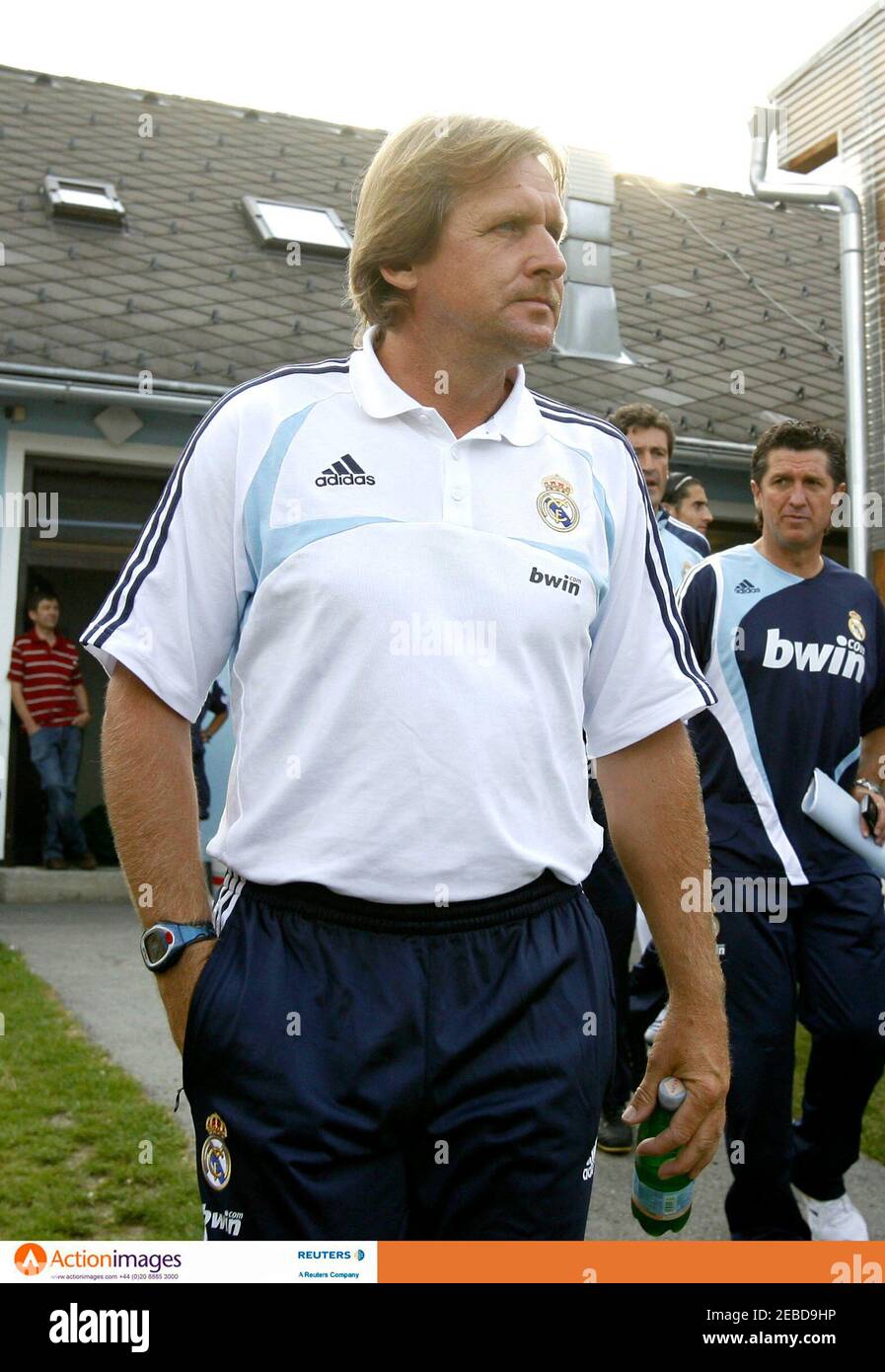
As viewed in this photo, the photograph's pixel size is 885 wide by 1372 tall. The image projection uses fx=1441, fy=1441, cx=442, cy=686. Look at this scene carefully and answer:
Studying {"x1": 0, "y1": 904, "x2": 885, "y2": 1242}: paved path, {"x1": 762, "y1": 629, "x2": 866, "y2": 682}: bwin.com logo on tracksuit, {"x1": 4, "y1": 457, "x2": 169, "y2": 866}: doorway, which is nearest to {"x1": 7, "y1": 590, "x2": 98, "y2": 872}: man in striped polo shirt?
{"x1": 4, "y1": 457, "x2": 169, "y2": 866}: doorway

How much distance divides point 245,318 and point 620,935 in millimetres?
8117

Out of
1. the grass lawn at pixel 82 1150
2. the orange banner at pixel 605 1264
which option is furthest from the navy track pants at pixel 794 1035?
the grass lawn at pixel 82 1150

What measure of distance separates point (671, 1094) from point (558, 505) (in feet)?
3.18

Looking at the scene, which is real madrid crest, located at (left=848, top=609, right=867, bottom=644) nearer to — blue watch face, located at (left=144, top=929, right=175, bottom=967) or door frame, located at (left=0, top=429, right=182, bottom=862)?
blue watch face, located at (left=144, top=929, right=175, bottom=967)

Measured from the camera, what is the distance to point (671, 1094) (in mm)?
2342

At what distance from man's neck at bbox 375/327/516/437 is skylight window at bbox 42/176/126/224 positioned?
416 inches

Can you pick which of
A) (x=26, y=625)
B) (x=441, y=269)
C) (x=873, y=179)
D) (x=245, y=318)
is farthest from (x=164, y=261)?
(x=441, y=269)

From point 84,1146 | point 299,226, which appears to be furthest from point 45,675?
point 84,1146

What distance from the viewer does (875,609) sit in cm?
459

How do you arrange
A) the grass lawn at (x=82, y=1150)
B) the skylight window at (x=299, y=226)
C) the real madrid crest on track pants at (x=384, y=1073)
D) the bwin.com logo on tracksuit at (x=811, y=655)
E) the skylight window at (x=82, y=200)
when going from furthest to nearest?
the skylight window at (x=299, y=226) → the skylight window at (x=82, y=200) → the bwin.com logo on tracksuit at (x=811, y=655) → the grass lawn at (x=82, y=1150) → the real madrid crest on track pants at (x=384, y=1073)

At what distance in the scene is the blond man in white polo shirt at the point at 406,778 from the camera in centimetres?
204

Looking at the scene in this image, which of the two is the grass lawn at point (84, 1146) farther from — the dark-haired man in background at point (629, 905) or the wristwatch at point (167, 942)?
the wristwatch at point (167, 942)

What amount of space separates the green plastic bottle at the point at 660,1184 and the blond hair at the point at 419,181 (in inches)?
53.8

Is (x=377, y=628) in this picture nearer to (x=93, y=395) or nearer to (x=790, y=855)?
(x=790, y=855)
